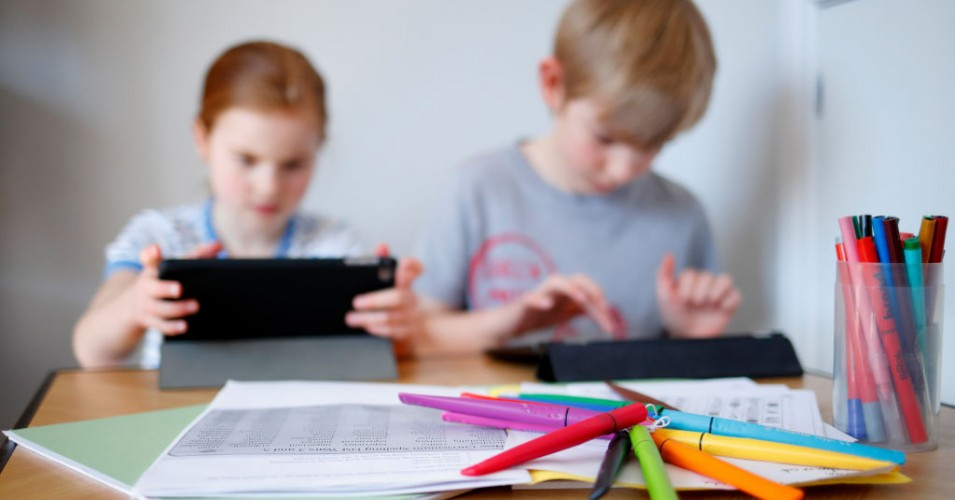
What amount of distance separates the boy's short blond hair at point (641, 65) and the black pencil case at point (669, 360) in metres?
0.42

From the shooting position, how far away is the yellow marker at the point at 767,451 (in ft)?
1.18

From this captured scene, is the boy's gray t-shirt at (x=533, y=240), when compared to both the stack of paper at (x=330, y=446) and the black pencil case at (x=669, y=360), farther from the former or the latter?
the stack of paper at (x=330, y=446)

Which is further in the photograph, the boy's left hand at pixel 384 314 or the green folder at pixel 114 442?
the boy's left hand at pixel 384 314

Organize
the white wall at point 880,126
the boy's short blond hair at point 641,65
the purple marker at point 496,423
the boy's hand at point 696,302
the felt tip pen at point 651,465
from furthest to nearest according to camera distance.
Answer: the boy's short blond hair at point 641,65
the boy's hand at point 696,302
the white wall at point 880,126
the purple marker at point 496,423
the felt tip pen at point 651,465

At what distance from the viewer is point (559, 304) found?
3.25 ft

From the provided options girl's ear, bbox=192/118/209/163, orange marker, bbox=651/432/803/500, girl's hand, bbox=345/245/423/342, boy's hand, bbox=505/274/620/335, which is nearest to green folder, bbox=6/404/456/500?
orange marker, bbox=651/432/803/500

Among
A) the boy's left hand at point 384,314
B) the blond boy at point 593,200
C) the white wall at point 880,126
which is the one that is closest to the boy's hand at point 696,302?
the blond boy at point 593,200

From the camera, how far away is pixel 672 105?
1041 mm

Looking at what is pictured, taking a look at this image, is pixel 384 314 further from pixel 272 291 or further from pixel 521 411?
pixel 521 411

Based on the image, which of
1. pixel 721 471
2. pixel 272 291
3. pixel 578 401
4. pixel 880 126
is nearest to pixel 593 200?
pixel 880 126

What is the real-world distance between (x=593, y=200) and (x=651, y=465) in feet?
2.68

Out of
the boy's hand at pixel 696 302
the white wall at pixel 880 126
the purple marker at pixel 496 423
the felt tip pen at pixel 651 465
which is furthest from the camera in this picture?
the boy's hand at pixel 696 302

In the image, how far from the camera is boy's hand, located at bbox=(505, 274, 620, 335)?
0.83m

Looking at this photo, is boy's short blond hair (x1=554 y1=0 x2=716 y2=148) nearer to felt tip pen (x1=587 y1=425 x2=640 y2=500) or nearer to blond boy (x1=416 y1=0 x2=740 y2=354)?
blond boy (x1=416 y1=0 x2=740 y2=354)
